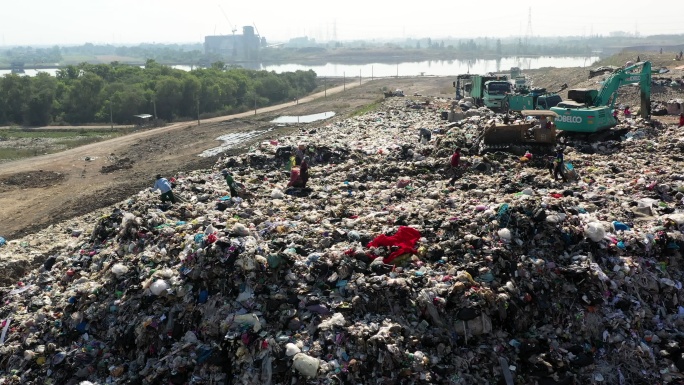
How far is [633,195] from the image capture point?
875cm

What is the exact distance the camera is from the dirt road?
45.0ft

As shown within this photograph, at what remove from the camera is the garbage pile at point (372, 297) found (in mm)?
5652

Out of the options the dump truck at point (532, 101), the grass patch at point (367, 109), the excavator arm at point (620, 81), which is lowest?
the grass patch at point (367, 109)

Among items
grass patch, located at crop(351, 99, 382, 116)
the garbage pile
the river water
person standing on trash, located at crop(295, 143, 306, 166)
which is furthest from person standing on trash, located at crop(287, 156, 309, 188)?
the river water

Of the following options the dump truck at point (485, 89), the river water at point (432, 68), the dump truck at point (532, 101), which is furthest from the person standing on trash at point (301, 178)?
the river water at point (432, 68)

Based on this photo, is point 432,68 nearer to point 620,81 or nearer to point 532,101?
point 532,101

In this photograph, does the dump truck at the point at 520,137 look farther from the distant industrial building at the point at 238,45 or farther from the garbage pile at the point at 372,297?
the distant industrial building at the point at 238,45

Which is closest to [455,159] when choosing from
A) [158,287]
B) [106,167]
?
[158,287]

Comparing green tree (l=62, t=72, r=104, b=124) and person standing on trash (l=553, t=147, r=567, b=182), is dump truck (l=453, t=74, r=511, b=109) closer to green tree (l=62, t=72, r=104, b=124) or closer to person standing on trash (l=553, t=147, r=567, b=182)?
person standing on trash (l=553, t=147, r=567, b=182)

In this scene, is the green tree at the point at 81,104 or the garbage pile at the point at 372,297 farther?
the green tree at the point at 81,104

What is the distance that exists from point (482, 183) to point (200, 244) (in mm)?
5552

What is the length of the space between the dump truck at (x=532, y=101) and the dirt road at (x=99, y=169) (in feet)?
32.7

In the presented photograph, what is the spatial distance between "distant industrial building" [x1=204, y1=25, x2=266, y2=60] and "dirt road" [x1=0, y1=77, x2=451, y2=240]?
311 feet

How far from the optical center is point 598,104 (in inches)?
542
